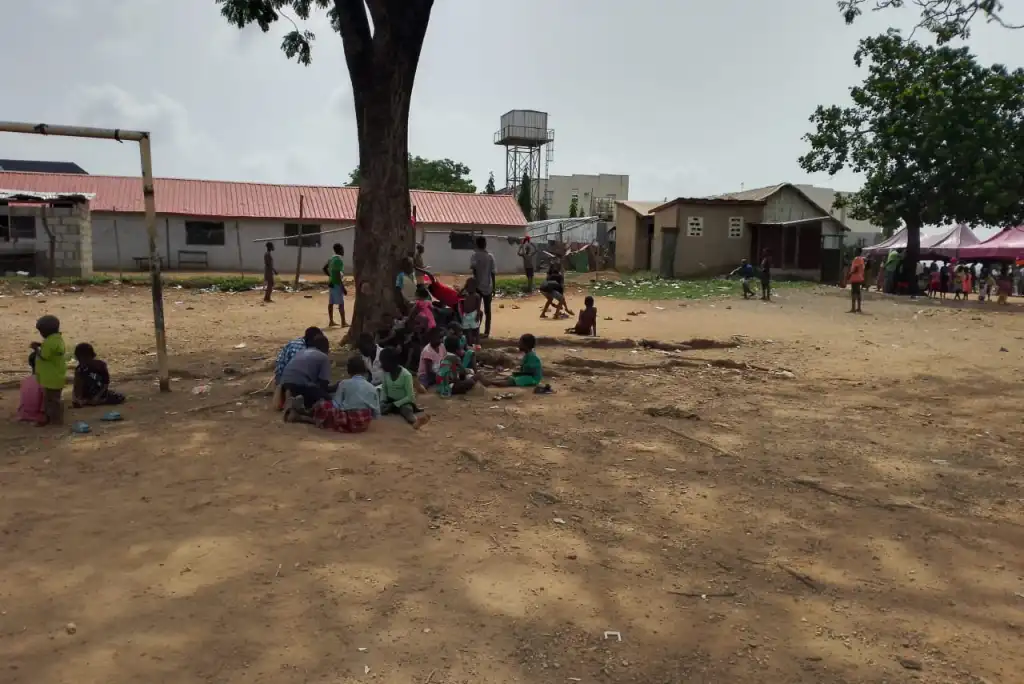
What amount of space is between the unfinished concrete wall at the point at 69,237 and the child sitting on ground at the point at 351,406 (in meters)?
19.9

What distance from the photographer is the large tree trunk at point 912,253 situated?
2347 centimetres

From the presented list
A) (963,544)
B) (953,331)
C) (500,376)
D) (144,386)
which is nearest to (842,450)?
(963,544)

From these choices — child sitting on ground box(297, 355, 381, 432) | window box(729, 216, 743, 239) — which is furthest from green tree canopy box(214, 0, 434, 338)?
window box(729, 216, 743, 239)

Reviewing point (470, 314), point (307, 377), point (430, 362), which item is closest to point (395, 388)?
point (307, 377)

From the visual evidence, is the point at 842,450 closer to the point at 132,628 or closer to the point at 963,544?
the point at 963,544

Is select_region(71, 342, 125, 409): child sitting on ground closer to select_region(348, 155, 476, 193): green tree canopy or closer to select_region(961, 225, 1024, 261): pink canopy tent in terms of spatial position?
select_region(961, 225, 1024, 261): pink canopy tent

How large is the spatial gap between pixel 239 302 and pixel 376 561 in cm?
1519

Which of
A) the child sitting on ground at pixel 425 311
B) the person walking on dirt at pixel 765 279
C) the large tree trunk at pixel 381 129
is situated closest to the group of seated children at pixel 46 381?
the child sitting on ground at pixel 425 311

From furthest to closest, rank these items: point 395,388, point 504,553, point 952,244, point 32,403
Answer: point 952,244
point 395,388
point 32,403
point 504,553

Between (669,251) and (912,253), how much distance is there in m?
8.37

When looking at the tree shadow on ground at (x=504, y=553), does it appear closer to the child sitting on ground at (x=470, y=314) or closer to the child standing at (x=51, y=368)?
the child standing at (x=51, y=368)

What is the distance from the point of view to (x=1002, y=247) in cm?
2753

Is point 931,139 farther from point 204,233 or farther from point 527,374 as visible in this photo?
point 204,233

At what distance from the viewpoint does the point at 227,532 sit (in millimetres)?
4031
